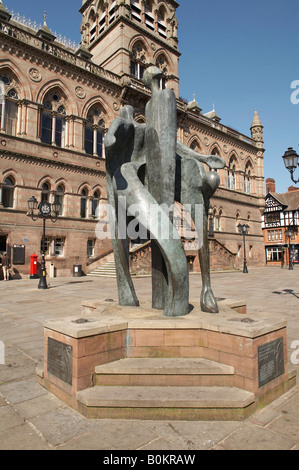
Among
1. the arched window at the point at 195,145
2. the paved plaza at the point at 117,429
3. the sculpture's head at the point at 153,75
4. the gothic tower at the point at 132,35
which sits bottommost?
the paved plaza at the point at 117,429

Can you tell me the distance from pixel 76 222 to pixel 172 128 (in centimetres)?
1917

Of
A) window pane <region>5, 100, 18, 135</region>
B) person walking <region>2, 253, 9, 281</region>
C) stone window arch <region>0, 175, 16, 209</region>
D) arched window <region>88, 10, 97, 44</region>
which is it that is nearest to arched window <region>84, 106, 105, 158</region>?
window pane <region>5, 100, 18, 135</region>

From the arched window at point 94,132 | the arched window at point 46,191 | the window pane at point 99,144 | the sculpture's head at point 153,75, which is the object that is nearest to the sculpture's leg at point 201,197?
the sculpture's head at point 153,75

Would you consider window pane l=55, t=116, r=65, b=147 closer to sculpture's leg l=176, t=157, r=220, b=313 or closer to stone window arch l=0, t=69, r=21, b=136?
stone window arch l=0, t=69, r=21, b=136

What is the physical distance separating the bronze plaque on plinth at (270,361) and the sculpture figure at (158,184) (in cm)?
133

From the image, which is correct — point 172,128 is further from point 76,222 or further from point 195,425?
point 76,222

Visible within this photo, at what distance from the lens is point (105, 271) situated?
891 inches

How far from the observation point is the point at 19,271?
20.4m

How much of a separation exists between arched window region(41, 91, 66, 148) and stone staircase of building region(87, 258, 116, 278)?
9718mm

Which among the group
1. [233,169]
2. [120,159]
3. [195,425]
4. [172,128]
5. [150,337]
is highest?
[233,169]

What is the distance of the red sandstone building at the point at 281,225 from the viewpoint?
52.7m

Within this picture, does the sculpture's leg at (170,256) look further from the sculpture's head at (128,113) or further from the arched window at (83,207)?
the arched window at (83,207)
